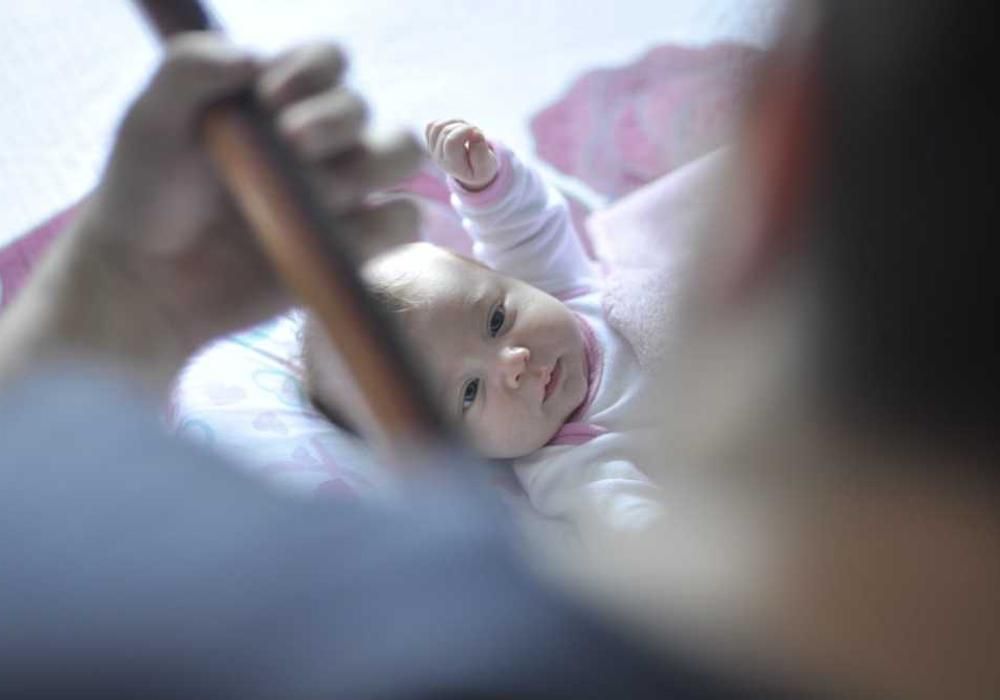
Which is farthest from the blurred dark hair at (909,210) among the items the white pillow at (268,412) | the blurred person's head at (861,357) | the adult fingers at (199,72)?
the white pillow at (268,412)

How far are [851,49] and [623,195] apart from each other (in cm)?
55

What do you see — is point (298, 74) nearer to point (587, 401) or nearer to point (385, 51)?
point (587, 401)

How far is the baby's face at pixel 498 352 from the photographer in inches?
21.6

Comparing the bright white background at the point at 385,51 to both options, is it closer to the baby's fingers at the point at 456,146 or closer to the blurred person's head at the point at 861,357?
the baby's fingers at the point at 456,146

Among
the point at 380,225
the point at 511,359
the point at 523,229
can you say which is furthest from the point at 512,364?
the point at 380,225

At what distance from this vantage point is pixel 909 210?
18 cm

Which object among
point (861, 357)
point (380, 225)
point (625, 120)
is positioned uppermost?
point (625, 120)

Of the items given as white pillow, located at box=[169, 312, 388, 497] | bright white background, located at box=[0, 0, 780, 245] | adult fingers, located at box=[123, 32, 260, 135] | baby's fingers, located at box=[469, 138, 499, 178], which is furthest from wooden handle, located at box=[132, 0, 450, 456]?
bright white background, located at box=[0, 0, 780, 245]

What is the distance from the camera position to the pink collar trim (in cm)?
57

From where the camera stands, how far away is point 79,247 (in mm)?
319

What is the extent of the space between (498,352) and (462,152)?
0.11m

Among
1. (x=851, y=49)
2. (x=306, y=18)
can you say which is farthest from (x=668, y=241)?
(x=851, y=49)

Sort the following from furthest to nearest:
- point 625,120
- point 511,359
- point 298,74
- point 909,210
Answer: point 625,120
point 511,359
point 298,74
point 909,210

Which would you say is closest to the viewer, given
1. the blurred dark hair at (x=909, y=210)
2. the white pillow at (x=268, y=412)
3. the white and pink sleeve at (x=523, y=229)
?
the blurred dark hair at (x=909, y=210)
